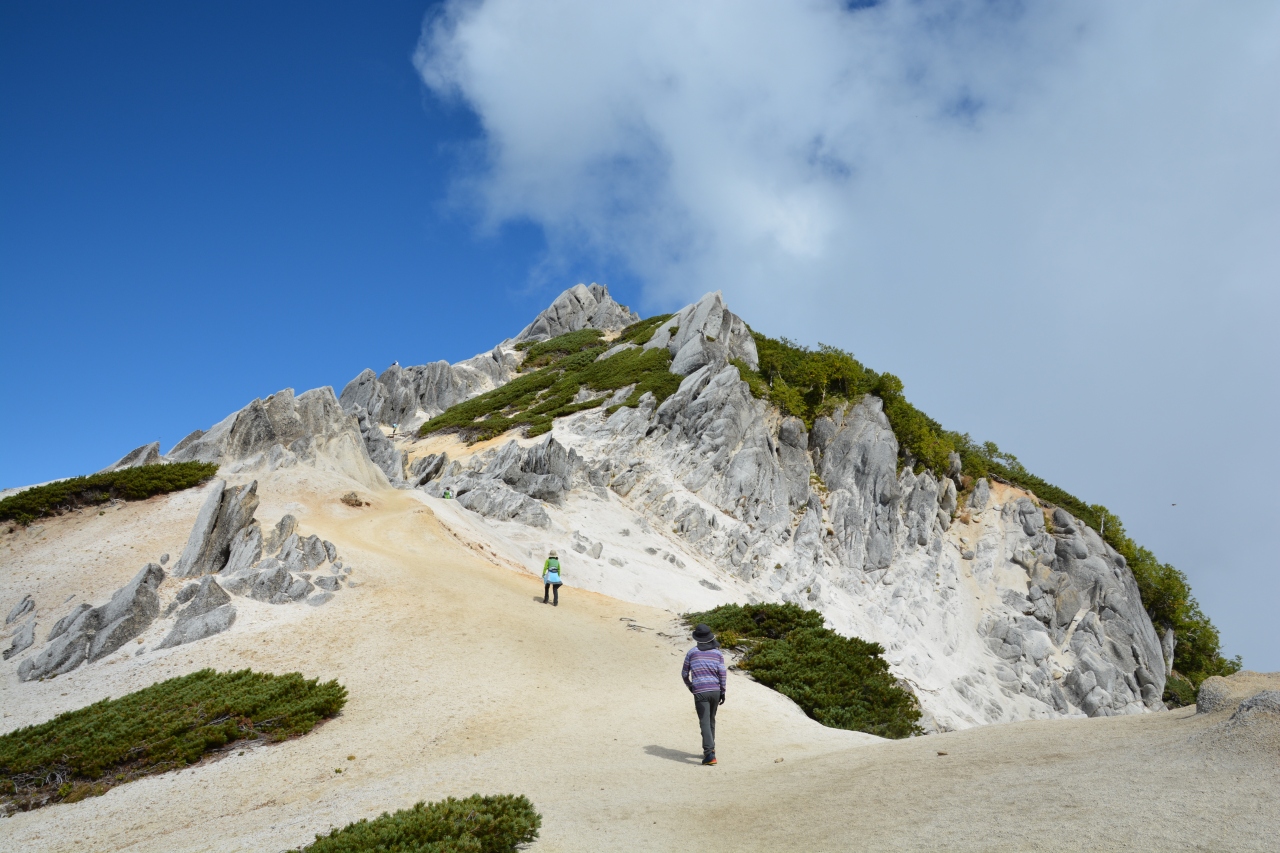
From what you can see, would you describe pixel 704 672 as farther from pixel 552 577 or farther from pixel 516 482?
pixel 516 482

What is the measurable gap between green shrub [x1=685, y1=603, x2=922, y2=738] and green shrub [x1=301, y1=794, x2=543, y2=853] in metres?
8.85

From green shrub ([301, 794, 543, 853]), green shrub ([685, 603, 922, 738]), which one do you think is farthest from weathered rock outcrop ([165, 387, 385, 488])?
green shrub ([301, 794, 543, 853])

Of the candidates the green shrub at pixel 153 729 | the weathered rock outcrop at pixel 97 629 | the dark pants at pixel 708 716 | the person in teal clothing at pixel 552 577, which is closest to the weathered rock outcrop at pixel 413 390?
the person in teal clothing at pixel 552 577

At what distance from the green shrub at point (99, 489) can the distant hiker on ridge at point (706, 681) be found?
76.7ft

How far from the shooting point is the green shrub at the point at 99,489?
23.8 metres

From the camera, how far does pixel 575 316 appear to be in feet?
320

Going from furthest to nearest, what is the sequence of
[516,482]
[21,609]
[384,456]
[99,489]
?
[384,456] → [516,482] → [99,489] → [21,609]

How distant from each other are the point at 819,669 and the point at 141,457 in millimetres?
31335

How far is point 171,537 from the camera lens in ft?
74.4

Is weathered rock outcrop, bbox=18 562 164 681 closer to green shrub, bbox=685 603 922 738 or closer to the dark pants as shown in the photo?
the dark pants

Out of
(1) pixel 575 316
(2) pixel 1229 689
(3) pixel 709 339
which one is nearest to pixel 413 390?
(3) pixel 709 339

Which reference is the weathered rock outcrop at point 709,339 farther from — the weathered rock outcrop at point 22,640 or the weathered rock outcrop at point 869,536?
the weathered rock outcrop at point 22,640

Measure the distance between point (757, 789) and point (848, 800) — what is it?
1503 millimetres

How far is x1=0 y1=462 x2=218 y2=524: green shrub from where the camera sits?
2375cm
